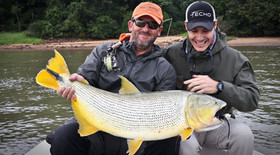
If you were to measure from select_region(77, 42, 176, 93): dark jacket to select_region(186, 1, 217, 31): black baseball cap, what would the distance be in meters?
0.57

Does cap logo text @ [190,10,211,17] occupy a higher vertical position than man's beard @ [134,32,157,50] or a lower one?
higher

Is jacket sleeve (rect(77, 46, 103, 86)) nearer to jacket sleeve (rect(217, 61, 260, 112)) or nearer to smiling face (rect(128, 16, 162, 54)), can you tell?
smiling face (rect(128, 16, 162, 54))

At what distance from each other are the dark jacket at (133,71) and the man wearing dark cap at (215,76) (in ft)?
0.91

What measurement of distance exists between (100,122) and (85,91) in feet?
1.22

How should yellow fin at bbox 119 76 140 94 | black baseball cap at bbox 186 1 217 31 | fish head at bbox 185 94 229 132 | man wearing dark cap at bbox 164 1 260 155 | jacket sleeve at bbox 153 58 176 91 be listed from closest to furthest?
fish head at bbox 185 94 229 132 → yellow fin at bbox 119 76 140 94 → man wearing dark cap at bbox 164 1 260 155 → black baseball cap at bbox 186 1 217 31 → jacket sleeve at bbox 153 58 176 91

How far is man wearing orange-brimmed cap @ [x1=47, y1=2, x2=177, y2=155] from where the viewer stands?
340cm

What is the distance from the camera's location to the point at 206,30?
3.62 m

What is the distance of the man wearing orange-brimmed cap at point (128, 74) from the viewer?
340 cm

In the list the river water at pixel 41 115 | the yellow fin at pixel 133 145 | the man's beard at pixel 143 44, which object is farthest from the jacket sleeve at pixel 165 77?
the river water at pixel 41 115

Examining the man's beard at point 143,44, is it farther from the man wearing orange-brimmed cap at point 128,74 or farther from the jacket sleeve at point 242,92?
the jacket sleeve at point 242,92

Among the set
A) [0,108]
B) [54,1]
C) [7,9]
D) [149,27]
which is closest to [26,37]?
[54,1]

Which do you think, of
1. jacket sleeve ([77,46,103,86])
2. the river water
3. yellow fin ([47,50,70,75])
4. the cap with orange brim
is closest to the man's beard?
the cap with orange brim

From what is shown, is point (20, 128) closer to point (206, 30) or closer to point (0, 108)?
point (0, 108)

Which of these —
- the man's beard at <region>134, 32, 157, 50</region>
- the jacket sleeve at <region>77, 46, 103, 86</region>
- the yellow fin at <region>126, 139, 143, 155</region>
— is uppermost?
the man's beard at <region>134, 32, 157, 50</region>
